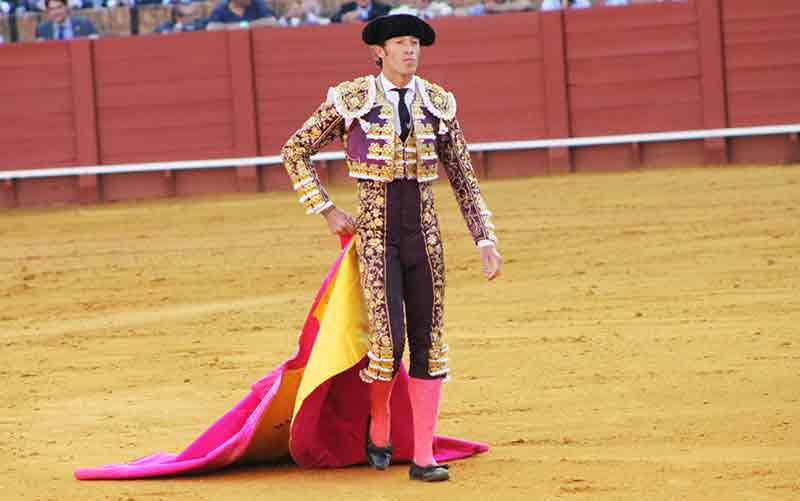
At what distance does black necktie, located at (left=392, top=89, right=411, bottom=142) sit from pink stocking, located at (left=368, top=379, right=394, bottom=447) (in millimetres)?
729

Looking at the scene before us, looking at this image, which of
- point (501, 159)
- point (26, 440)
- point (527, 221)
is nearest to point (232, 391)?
point (26, 440)

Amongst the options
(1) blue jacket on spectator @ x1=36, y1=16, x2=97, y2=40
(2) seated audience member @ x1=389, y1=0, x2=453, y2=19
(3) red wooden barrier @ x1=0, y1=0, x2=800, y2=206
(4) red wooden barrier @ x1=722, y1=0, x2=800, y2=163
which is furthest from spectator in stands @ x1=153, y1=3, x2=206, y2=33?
(4) red wooden barrier @ x1=722, y1=0, x2=800, y2=163

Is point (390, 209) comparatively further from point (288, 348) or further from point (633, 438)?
point (288, 348)

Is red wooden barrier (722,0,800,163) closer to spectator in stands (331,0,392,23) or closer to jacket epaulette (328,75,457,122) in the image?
spectator in stands (331,0,392,23)

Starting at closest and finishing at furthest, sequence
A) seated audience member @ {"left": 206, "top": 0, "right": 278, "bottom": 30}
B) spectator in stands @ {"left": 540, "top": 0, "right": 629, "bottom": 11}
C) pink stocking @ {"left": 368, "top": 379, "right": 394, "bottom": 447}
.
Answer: pink stocking @ {"left": 368, "top": 379, "right": 394, "bottom": 447}
spectator in stands @ {"left": 540, "top": 0, "right": 629, "bottom": 11}
seated audience member @ {"left": 206, "top": 0, "right": 278, "bottom": 30}

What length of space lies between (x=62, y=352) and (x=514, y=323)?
212 cm

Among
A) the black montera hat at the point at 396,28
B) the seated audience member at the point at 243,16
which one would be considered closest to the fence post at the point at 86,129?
the seated audience member at the point at 243,16

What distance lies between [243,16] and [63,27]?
159 centimetres

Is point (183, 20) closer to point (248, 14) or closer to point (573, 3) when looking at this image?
point (248, 14)

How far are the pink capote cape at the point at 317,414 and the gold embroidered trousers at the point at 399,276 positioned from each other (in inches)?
4.4

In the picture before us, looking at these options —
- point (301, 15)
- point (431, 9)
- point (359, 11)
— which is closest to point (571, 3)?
point (431, 9)

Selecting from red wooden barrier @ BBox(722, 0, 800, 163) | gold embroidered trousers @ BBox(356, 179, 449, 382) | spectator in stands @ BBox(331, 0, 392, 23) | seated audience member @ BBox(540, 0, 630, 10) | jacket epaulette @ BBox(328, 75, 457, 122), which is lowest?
gold embroidered trousers @ BBox(356, 179, 449, 382)

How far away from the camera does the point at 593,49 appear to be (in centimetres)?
1393

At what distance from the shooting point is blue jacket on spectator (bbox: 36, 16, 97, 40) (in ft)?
47.8
